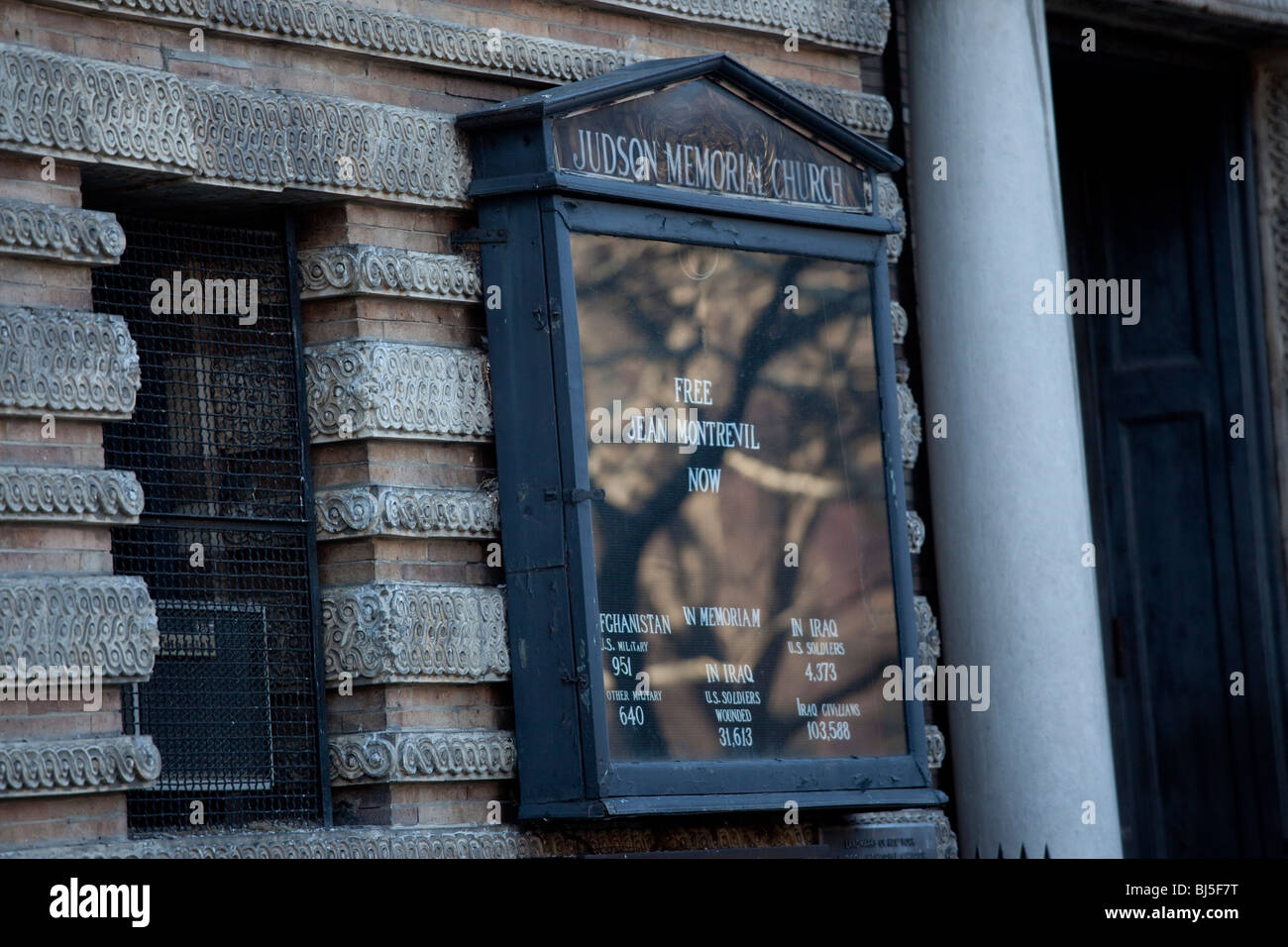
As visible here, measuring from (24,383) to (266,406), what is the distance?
4.17ft

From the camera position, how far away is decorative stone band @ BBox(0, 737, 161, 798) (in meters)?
6.72

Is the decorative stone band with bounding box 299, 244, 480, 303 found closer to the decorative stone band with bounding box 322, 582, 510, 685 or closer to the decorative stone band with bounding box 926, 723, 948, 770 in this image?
the decorative stone band with bounding box 322, 582, 510, 685

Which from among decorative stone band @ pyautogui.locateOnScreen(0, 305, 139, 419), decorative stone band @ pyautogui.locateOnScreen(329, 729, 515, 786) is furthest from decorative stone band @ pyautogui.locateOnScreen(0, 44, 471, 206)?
decorative stone band @ pyautogui.locateOnScreen(329, 729, 515, 786)

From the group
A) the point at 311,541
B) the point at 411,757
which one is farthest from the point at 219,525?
the point at 411,757

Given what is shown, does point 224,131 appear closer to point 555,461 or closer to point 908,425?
point 555,461

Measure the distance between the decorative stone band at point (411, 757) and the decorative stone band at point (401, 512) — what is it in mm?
745

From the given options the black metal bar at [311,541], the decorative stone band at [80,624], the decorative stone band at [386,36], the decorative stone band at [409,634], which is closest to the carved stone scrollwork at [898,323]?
the decorative stone band at [386,36]

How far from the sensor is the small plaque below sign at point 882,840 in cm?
923

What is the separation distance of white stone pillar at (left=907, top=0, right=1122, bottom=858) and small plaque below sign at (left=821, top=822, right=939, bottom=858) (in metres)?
0.58

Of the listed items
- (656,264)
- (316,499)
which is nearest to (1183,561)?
(656,264)

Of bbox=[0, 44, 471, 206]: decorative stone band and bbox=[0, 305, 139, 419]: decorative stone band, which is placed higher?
bbox=[0, 44, 471, 206]: decorative stone band

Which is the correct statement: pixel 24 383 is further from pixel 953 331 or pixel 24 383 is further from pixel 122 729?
pixel 953 331

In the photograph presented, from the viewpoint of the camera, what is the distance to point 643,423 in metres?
8.45

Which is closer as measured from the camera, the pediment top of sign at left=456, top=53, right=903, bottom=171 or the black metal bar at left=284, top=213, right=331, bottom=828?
the black metal bar at left=284, top=213, right=331, bottom=828
